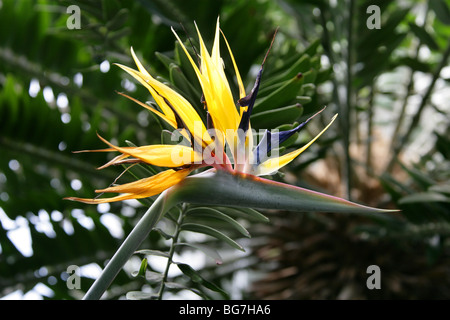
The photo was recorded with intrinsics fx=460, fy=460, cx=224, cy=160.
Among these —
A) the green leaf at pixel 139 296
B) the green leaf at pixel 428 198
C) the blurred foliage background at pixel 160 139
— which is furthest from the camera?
the blurred foliage background at pixel 160 139

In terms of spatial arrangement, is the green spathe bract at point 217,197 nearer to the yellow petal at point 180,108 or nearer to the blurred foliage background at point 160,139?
the yellow petal at point 180,108

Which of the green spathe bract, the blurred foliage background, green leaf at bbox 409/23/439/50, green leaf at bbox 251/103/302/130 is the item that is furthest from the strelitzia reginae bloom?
green leaf at bbox 409/23/439/50

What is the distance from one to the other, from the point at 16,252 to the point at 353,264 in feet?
2.40

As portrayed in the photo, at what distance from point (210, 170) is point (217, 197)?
30 mm

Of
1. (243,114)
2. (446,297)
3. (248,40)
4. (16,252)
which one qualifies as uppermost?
(248,40)

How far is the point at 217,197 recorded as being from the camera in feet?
1.05

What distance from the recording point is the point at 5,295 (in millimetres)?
899

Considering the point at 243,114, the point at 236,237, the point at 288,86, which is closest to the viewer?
the point at 243,114

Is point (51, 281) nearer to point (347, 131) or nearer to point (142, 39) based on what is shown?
point (142, 39)

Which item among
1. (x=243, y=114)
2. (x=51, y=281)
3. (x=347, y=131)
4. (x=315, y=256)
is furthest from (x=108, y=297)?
(x=243, y=114)

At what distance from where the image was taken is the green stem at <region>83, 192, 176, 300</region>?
0.32m

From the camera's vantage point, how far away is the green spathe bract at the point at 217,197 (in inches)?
12.1

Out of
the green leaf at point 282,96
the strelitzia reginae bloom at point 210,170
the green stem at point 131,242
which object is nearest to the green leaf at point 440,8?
the green leaf at point 282,96

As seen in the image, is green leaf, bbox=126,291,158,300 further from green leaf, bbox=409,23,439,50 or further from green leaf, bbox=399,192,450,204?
green leaf, bbox=409,23,439,50
